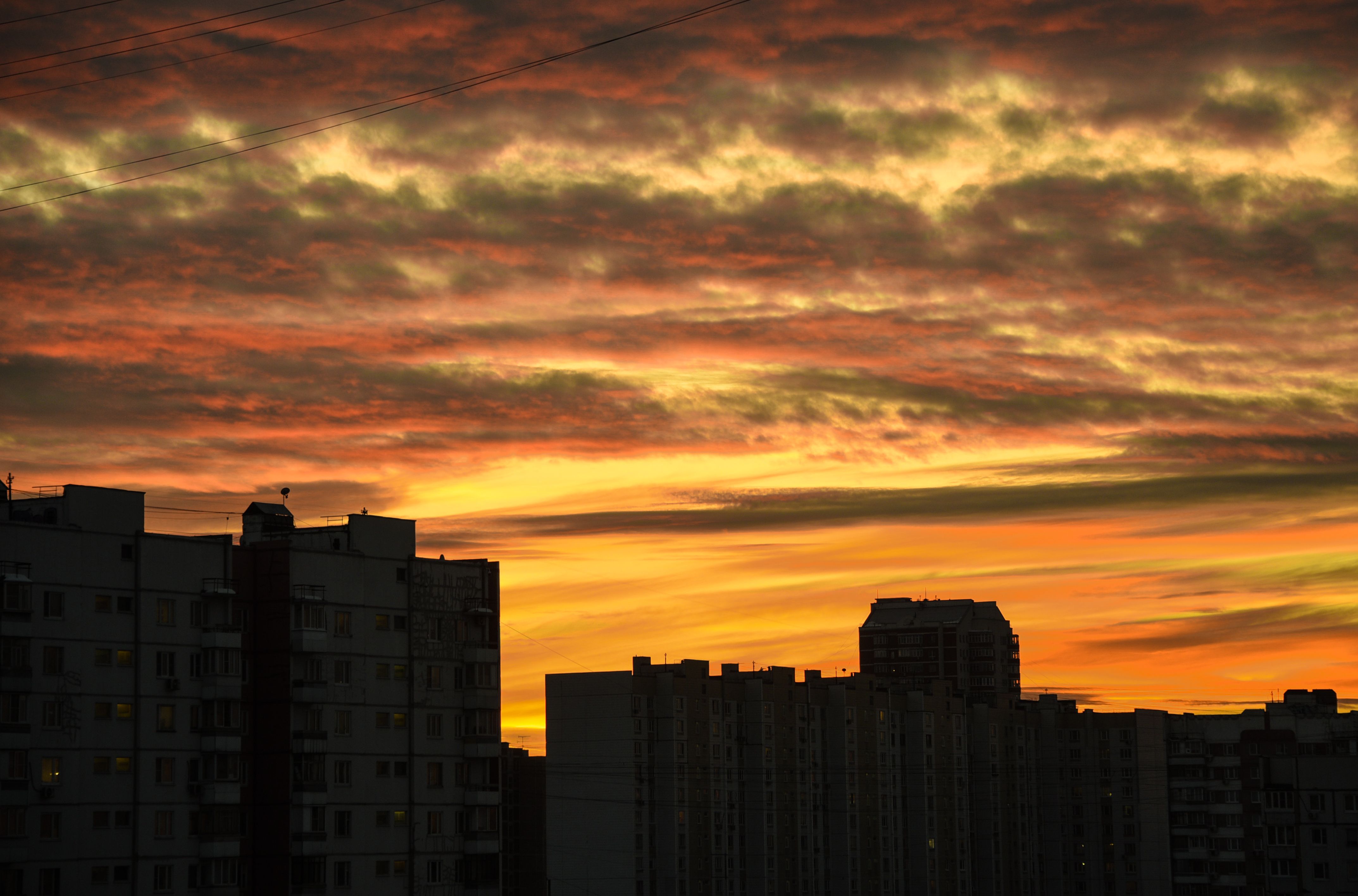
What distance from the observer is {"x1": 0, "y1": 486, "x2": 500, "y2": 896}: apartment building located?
10931 cm

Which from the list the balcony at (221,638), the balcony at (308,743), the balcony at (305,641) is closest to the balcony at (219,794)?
the balcony at (308,743)

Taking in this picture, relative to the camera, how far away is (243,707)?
123 m

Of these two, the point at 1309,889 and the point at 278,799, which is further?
the point at 1309,889

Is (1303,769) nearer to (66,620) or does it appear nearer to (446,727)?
(446,727)

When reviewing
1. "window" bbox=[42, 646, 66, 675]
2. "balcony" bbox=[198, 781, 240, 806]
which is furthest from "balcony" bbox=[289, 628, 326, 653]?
"window" bbox=[42, 646, 66, 675]

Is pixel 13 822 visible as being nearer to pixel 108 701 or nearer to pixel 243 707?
pixel 108 701

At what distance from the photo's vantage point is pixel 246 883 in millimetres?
120312

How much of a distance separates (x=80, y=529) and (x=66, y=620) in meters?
6.36

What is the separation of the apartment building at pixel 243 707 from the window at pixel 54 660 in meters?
0.14

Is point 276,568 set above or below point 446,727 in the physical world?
above

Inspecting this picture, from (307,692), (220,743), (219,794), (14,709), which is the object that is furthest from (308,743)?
(14,709)

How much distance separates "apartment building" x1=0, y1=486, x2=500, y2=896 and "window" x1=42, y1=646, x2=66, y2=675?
0.44 ft

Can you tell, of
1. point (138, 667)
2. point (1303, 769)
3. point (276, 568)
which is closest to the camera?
point (138, 667)

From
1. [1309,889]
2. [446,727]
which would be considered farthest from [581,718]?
[1309,889]
